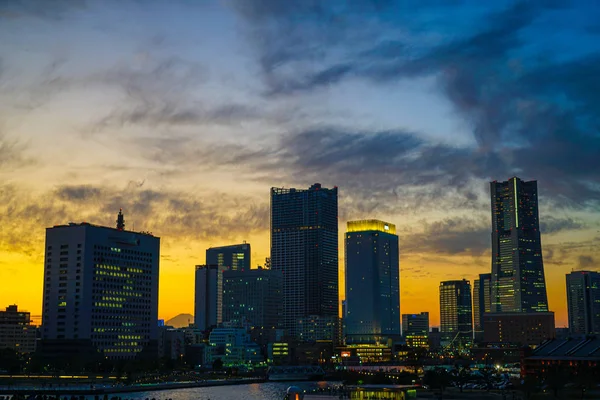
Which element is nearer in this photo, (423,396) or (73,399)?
(73,399)

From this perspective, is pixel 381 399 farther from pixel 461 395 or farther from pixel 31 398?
pixel 31 398

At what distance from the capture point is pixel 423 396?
19762 cm

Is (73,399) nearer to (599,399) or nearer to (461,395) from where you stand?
(461,395)

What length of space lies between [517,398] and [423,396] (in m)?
28.2

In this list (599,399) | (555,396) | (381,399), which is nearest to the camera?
(599,399)

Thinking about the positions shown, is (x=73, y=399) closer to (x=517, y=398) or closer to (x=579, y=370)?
(x=517, y=398)

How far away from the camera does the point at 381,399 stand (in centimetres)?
19112

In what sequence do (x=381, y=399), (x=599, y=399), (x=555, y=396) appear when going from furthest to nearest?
(x=381, y=399)
(x=555, y=396)
(x=599, y=399)

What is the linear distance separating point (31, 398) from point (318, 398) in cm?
7054

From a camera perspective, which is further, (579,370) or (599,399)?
(579,370)

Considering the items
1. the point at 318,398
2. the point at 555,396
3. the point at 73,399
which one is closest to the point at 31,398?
the point at 73,399

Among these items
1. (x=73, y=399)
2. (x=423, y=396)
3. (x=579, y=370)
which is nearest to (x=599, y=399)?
(x=579, y=370)

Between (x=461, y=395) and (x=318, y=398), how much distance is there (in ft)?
118

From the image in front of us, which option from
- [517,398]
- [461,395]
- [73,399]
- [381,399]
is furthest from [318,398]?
[73,399]
